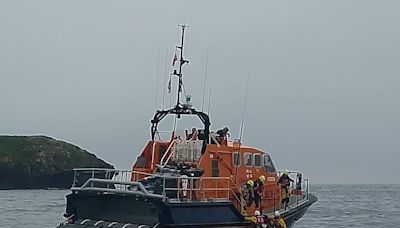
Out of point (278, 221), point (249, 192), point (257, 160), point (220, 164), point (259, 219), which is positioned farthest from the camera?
point (257, 160)

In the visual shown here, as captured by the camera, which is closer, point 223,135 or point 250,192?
point 250,192

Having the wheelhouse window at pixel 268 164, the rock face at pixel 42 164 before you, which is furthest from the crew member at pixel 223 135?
the rock face at pixel 42 164

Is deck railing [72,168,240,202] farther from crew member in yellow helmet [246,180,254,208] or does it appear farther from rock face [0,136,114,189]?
rock face [0,136,114,189]

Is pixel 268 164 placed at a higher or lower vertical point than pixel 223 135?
lower

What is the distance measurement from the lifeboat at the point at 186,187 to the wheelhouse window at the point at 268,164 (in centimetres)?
3

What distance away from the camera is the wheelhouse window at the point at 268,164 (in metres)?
24.6

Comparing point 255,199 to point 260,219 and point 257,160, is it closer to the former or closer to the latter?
point 260,219

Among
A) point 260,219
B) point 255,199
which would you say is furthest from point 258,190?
point 260,219

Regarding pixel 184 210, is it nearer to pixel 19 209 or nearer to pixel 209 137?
pixel 209 137

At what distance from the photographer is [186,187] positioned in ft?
69.1

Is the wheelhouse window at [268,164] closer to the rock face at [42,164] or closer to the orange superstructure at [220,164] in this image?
the orange superstructure at [220,164]

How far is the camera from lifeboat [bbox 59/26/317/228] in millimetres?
20312

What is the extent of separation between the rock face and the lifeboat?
7200cm

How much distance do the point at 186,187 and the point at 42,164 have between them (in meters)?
81.0
